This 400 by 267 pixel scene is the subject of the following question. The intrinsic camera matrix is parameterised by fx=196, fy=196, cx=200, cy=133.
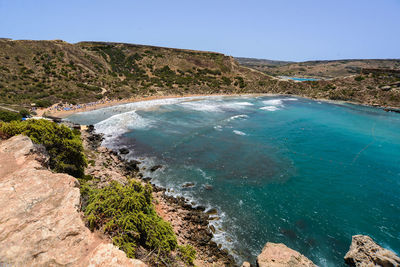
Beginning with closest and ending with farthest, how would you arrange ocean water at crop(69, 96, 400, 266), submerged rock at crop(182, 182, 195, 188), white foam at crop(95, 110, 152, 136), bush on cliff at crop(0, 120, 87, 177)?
bush on cliff at crop(0, 120, 87, 177), ocean water at crop(69, 96, 400, 266), submerged rock at crop(182, 182, 195, 188), white foam at crop(95, 110, 152, 136)

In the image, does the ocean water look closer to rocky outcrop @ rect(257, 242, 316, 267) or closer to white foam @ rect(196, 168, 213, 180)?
white foam @ rect(196, 168, 213, 180)

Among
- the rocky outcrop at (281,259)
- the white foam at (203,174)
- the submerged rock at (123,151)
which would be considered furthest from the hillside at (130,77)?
the rocky outcrop at (281,259)

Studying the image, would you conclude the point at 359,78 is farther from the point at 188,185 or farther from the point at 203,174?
the point at 188,185

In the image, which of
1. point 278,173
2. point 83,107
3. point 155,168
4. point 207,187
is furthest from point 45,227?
point 83,107

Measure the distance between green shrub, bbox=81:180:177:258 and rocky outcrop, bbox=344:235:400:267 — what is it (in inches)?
428

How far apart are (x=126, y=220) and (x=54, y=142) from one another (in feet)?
35.2

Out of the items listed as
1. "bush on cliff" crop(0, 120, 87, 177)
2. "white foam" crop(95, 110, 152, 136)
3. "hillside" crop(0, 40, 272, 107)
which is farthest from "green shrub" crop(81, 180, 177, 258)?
"hillside" crop(0, 40, 272, 107)

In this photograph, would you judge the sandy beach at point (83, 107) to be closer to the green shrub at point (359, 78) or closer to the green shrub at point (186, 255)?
the green shrub at point (186, 255)

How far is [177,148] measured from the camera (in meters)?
27.2

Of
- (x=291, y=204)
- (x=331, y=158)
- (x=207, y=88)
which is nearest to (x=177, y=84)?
(x=207, y=88)

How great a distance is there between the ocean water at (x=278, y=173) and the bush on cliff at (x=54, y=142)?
740 cm

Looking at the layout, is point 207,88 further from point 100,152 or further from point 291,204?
point 291,204

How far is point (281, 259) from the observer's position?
10.5 m

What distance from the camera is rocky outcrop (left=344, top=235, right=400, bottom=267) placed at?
10.5 meters
